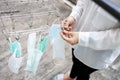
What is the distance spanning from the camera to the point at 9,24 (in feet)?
6.09

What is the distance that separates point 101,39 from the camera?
896mm

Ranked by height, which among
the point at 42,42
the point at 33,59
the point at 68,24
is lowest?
the point at 33,59

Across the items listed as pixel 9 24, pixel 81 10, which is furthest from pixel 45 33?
pixel 9 24

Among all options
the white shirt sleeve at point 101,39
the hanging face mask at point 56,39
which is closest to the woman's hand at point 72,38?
the white shirt sleeve at point 101,39

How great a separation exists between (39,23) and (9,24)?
34 cm

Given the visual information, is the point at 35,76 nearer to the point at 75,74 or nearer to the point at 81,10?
the point at 75,74

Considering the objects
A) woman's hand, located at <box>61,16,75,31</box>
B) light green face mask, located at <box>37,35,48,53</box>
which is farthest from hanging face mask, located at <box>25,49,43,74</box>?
woman's hand, located at <box>61,16,75,31</box>

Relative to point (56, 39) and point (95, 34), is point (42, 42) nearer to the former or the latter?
point (56, 39)

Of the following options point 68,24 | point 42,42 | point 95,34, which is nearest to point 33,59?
point 42,42

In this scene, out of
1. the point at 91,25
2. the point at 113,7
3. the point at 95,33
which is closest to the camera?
the point at 113,7

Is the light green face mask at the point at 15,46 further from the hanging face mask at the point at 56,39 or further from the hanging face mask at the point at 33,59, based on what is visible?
the hanging face mask at the point at 56,39

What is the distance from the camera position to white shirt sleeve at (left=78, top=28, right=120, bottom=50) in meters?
0.87

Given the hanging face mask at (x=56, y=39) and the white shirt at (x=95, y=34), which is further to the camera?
the hanging face mask at (x=56, y=39)

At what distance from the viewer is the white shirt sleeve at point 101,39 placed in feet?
2.85
